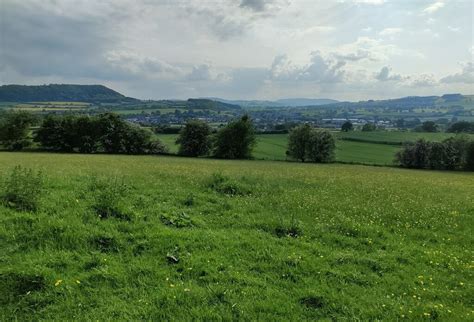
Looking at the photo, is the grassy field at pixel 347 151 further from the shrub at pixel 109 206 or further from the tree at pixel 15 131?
the shrub at pixel 109 206

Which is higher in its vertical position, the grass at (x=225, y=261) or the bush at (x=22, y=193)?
the bush at (x=22, y=193)

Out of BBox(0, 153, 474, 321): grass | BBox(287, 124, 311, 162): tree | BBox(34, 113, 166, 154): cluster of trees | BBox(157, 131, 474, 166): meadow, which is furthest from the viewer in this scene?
BBox(157, 131, 474, 166): meadow

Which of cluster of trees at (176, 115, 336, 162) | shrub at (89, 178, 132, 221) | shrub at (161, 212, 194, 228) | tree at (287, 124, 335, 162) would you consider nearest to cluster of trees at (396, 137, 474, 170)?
tree at (287, 124, 335, 162)

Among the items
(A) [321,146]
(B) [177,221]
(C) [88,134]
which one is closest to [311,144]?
(A) [321,146]

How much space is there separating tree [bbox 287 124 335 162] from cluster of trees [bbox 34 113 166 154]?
3385 centimetres

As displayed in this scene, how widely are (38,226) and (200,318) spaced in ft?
17.2

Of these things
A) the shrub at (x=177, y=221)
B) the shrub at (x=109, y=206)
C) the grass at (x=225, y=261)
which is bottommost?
the grass at (x=225, y=261)

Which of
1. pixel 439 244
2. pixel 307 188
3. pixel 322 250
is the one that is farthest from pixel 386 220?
pixel 307 188

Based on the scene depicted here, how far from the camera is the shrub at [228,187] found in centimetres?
1504

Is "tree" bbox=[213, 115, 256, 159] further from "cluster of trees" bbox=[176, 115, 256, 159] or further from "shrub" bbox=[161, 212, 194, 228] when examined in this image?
"shrub" bbox=[161, 212, 194, 228]

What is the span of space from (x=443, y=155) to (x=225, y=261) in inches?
3249

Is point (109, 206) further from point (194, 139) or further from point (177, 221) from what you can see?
point (194, 139)

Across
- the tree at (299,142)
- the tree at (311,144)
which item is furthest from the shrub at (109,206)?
the tree at (299,142)

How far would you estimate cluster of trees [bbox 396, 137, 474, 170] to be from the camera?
7762 cm
